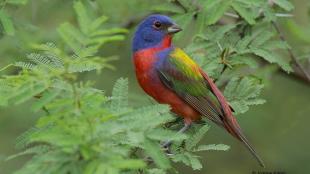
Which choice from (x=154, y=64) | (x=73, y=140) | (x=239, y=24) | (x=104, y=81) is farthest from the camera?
(x=104, y=81)

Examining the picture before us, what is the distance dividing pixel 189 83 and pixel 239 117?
2.41 m

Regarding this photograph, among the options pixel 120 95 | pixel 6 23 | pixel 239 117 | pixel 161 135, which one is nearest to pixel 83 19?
pixel 161 135

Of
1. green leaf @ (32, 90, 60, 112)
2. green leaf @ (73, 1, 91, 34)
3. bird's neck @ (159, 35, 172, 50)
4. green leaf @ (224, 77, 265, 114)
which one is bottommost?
green leaf @ (224, 77, 265, 114)

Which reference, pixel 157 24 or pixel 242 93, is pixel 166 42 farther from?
pixel 242 93

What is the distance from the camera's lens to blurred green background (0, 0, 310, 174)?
27.5 ft

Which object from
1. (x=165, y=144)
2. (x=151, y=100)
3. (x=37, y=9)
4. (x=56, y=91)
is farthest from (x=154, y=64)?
(x=56, y=91)

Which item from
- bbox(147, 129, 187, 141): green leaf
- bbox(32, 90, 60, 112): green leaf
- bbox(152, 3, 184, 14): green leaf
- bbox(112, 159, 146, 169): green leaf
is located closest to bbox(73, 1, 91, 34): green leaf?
bbox(32, 90, 60, 112): green leaf

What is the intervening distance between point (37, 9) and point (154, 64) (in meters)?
2.04

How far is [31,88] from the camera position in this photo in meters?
4.06

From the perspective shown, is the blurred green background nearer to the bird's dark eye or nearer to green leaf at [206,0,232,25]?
the bird's dark eye

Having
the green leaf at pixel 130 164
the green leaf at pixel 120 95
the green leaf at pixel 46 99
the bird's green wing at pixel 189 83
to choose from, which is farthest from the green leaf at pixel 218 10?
the green leaf at pixel 130 164

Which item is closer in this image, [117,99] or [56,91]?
[56,91]

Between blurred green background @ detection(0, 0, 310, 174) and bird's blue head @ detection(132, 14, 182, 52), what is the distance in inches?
43.9

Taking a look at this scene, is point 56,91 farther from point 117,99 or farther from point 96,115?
point 117,99
